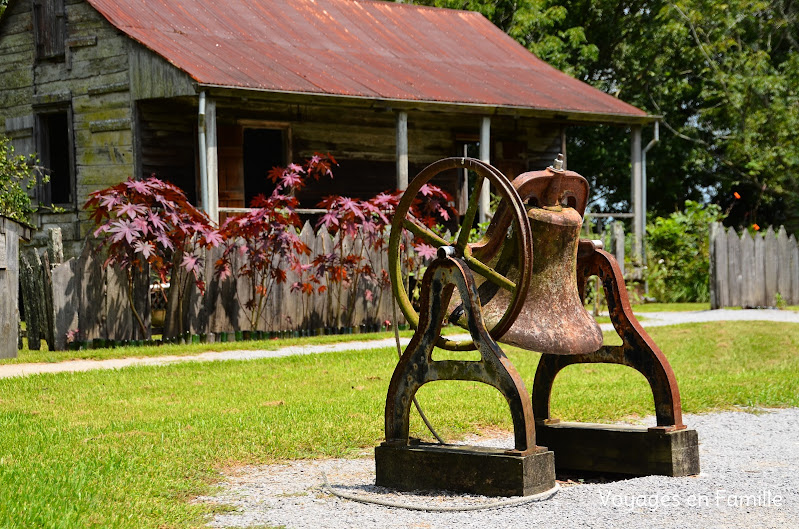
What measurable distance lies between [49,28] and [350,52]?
532cm

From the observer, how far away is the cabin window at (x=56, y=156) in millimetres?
19469

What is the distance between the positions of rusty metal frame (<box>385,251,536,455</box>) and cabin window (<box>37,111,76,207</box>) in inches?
568

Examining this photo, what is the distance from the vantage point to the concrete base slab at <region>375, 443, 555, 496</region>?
535 centimetres

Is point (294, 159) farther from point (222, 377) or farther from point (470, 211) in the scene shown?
point (470, 211)

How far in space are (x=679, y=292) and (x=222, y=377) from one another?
12981mm

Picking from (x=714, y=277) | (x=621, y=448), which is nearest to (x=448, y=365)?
(x=621, y=448)

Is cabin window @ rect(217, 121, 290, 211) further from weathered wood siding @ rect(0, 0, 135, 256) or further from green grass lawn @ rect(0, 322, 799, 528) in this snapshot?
green grass lawn @ rect(0, 322, 799, 528)

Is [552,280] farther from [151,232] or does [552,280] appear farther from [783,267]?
[783,267]

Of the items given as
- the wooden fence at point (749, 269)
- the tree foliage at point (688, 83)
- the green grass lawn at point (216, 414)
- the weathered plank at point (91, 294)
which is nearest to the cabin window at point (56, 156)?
the weathered plank at point (91, 294)

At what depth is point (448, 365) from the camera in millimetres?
5559

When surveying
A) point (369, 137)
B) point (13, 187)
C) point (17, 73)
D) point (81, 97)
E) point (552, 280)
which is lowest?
point (552, 280)

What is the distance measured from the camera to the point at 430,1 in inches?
1307

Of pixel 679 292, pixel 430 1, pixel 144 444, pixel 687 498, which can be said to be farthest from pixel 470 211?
pixel 430 1

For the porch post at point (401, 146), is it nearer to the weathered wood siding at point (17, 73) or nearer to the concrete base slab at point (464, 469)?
the weathered wood siding at point (17, 73)
